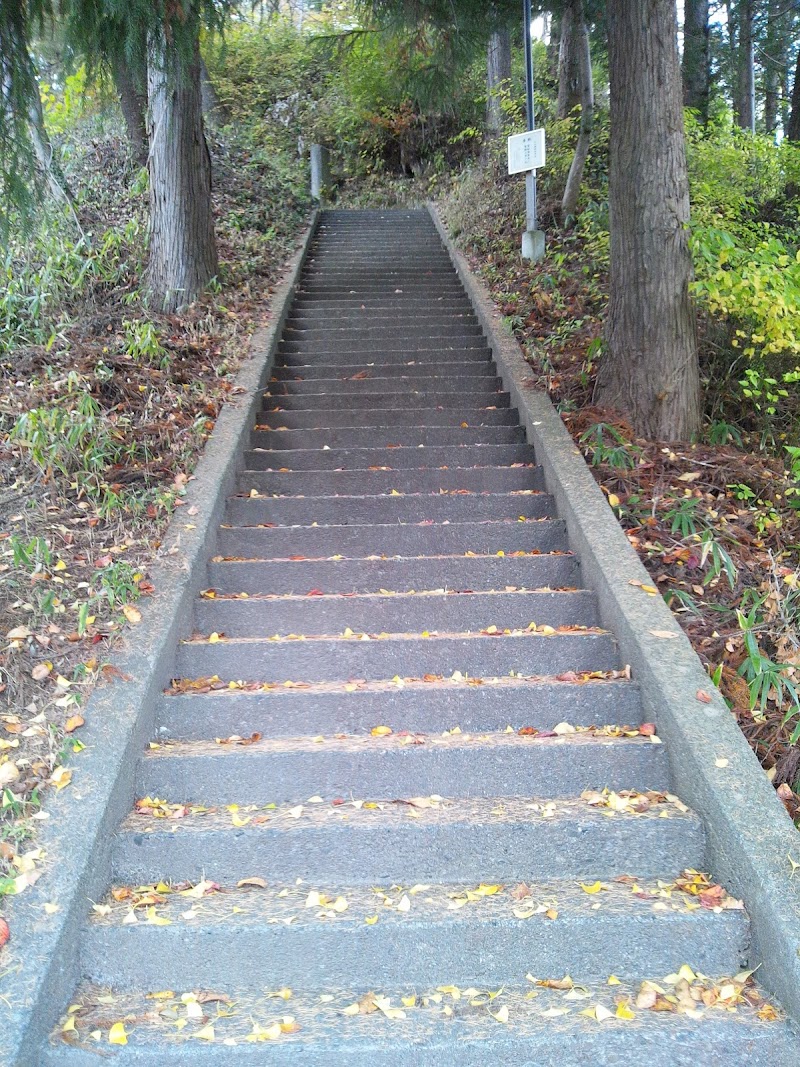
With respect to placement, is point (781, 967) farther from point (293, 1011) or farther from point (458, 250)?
point (458, 250)

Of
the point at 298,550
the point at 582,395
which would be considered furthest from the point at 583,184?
the point at 298,550

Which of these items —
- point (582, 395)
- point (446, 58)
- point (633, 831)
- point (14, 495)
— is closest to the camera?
point (633, 831)

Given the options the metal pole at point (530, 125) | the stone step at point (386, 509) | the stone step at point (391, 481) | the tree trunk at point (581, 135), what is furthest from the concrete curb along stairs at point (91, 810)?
the tree trunk at point (581, 135)

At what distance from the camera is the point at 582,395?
596 centimetres

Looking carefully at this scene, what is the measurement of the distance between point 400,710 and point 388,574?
3.54 feet

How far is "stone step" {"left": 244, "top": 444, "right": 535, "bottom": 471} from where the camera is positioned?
225 inches

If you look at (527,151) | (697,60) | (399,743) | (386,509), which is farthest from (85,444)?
(697,60)

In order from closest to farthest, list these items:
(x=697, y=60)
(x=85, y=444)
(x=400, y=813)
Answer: (x=400, y=813) < (x=85, y=444) < (x=697, y=60)

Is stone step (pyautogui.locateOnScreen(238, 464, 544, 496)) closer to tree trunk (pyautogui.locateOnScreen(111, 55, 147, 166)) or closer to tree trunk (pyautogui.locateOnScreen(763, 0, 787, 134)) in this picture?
tree trunk (pyautogui.locateOnScreen(111, 55, 147, 166))

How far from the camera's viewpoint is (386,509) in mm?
5078

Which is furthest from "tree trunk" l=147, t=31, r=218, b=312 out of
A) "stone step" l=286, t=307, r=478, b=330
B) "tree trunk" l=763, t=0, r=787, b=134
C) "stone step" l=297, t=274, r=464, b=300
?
"tree trunk" l=763, t=0, r=787, b=134

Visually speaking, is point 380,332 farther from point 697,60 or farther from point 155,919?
point 697,60

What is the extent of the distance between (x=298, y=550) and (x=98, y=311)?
3.65m

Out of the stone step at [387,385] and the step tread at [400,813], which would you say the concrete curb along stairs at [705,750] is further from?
the stone step at [387,385]
